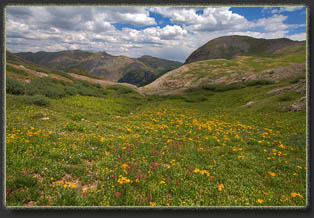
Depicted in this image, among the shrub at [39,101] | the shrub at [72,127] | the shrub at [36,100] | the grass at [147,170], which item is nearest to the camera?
the grass at [147,170]

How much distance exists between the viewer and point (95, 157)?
7086mm

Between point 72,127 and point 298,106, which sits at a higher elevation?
point 298,106

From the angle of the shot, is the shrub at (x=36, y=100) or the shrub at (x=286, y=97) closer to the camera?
the shrub at (x=36, y=100)

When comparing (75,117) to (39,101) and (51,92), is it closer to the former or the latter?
(39,101)

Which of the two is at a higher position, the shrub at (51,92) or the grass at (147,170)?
the shrub at (51,92)

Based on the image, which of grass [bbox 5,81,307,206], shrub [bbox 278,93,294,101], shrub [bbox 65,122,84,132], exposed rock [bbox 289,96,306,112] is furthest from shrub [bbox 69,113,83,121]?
shrub [bbox 278,93,294,101]

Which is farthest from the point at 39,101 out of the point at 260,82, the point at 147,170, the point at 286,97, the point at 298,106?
the point at 260,82

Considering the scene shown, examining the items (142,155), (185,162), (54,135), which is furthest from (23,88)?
(185,162)

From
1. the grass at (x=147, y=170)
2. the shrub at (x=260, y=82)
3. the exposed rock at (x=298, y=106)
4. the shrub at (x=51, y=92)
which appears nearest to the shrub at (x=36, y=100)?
the grass at (x=147, y=170)

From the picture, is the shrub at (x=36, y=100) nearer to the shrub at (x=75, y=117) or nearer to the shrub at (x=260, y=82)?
the shrub at (x=75, y=117)

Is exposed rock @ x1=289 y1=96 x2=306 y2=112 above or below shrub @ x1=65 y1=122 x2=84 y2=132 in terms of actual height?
above

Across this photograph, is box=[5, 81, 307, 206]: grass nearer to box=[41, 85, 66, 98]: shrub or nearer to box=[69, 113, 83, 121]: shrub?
box=[69, 113, 83, 121]: shrub

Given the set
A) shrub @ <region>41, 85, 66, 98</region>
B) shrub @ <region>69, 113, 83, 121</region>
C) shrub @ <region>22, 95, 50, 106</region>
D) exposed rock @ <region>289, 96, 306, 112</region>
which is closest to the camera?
shrub @ <region>69, 113, 83, 121</region>

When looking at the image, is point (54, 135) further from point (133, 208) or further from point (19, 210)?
point (133, 208)
